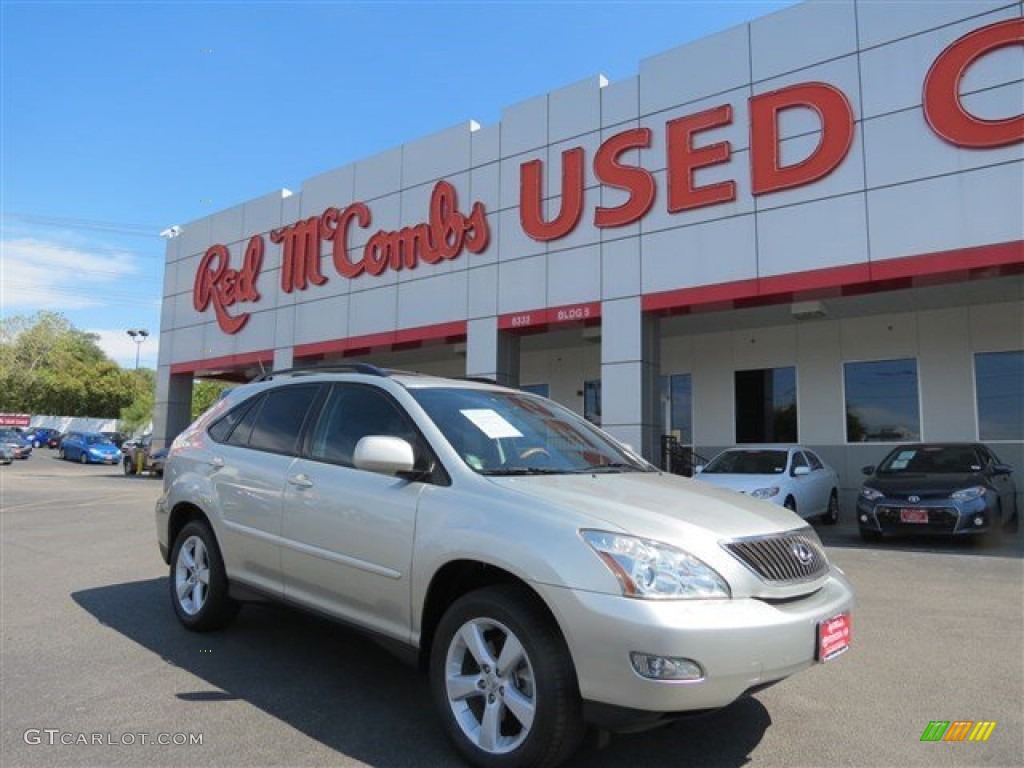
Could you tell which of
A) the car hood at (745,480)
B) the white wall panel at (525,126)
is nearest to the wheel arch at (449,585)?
the car hood at (745,480)

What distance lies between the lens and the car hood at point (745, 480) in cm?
Result: 1173

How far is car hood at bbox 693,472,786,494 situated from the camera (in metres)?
11.7

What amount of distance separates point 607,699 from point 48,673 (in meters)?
3.59

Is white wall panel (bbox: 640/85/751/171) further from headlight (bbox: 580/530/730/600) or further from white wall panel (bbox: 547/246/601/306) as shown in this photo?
headlight (bbox: 580/530/730/600)

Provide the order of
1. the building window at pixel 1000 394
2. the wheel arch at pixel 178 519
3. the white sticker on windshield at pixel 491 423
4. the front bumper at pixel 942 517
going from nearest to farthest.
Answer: the white sticker on windshield at pixel 491 423 < the wheel arch at pixel 178 519 < the front bumper at pixel 942 517 < the building window at pixel 1000 394

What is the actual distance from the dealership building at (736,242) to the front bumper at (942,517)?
156 inches

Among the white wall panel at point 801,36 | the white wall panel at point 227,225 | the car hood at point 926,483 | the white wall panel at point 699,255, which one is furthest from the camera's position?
the white wall panel at point 227,225

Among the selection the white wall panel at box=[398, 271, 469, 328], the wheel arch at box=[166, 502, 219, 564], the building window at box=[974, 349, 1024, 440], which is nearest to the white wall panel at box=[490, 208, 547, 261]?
the white wall panel at box=[398, 271, 469, 328]

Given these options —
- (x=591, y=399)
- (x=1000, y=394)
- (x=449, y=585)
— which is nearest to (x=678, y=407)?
(x=591, y=399)

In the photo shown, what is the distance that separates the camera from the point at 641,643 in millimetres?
2865

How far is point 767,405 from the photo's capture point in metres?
17.9

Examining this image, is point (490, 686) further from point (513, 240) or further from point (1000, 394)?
point (1000, 394)

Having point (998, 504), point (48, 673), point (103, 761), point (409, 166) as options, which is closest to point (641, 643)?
point (103, 761)

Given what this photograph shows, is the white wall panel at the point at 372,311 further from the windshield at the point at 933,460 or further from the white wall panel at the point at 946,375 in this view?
the white wall panel at the point at 946,375
